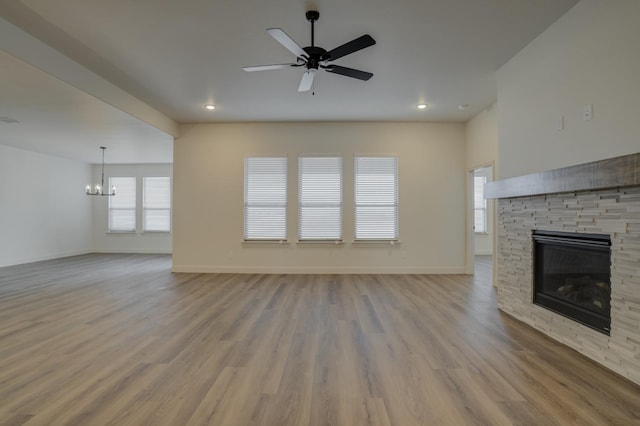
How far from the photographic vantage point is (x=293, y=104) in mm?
5266

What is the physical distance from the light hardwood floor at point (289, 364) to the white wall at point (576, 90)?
1.78 m

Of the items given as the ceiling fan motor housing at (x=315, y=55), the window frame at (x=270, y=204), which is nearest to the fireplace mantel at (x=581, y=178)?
the ceiling fan motor housing at (x=315, y=55)

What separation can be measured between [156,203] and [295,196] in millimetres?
5903

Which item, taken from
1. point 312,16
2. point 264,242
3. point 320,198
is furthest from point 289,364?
point 320,198

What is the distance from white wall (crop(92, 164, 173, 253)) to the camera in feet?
32.4

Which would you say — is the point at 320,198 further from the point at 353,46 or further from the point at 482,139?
the point at 353,46

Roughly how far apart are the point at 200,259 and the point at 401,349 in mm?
4799

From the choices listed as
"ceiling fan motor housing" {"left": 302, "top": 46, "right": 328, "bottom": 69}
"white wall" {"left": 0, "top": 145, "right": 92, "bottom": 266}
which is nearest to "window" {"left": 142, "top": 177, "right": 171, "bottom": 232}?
"white wall" {"left": 0, "top": 145, "right": 92, "bottom": 266}

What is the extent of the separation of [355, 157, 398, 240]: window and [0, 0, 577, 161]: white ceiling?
4.44 feet

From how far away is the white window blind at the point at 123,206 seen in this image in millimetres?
9969

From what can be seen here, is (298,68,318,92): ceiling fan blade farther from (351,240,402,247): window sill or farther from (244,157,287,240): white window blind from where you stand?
(351,240,402,247): window sill

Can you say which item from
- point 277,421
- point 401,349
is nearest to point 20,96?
point 277,421

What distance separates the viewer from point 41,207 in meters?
8.34

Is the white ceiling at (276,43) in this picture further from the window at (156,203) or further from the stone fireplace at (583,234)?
the window at (156,203)
